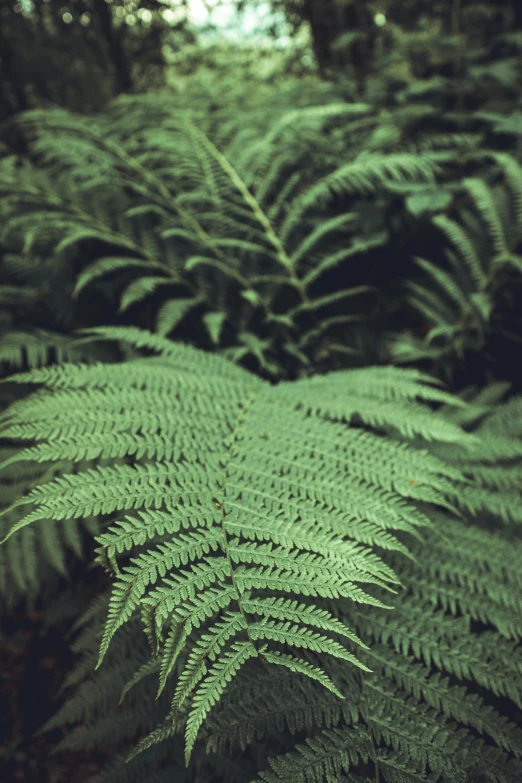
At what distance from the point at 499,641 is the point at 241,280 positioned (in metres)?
1.36

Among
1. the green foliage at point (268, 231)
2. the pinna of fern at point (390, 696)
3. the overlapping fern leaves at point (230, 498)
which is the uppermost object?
the green foliage at point (268, 231)

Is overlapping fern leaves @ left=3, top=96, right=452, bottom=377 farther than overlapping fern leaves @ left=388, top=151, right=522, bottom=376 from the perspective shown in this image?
Yes

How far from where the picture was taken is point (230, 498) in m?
0.86

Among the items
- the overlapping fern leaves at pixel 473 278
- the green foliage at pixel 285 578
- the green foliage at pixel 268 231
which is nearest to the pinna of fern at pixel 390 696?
the green foliage at pixel 285 578

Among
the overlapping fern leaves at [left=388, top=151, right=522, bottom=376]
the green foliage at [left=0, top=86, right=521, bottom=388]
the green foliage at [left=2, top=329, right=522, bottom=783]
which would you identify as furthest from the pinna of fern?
the green foliage at [left=0, top=86, right=521, bottom=388]

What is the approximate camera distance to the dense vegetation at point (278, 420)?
2.56 ft

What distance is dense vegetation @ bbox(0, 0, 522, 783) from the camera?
780mm

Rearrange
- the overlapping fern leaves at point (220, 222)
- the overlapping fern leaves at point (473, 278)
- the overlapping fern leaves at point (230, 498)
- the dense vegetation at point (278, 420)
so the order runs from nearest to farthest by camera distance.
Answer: the overlapping fern leaves at point (230, 498) < the dense vegetation at point (278, 420) < the overlapping fern leaves at point (473, 278) < the overlapping fern leaves at point (220, 222)

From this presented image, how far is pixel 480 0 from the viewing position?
8.87 feet

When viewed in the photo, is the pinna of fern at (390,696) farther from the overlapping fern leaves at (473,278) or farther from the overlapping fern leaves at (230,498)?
the overlapping fern leaves at (473,278)

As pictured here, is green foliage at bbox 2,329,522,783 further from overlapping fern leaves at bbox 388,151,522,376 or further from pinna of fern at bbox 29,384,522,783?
overlapping fern leaves at bbox 388,151,522,376

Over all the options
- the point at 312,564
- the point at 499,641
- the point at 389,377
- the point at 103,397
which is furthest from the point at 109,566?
the point at 389,377

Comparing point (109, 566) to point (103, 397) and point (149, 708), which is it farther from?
point (149, 708)

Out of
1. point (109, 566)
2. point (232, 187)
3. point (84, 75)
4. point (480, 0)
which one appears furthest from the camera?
Result: point (84, 75)
